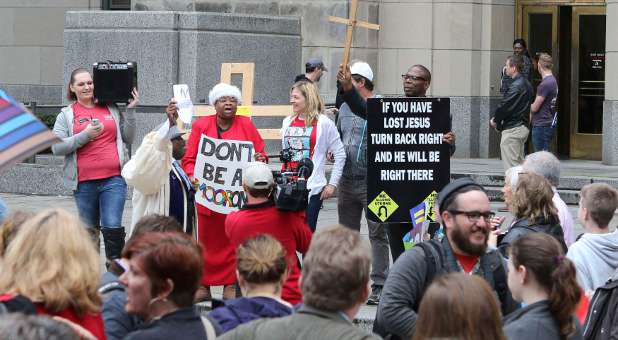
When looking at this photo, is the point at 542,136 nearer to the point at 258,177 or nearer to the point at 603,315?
the point at 258,177

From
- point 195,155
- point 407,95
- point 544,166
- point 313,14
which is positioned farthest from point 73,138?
point 313,14

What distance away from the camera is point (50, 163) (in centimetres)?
1764

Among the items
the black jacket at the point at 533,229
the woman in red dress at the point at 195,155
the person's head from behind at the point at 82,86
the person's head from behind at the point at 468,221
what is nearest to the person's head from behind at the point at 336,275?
the person's head from behind at the point at 468,221

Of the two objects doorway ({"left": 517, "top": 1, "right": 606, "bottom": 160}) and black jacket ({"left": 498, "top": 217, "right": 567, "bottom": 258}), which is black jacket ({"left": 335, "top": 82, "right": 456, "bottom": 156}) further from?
doorway ({"left": 517, "top": 1, "right": 606, "bottom": 160})

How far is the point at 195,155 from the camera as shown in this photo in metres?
10.3

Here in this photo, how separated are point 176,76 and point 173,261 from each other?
1288 cm

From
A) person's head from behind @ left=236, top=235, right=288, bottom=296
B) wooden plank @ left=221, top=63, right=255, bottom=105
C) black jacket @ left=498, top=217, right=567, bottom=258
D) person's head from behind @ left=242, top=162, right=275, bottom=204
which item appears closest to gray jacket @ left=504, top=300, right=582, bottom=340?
person's head from behind @ left=236, top=235, right=288, bottom=296

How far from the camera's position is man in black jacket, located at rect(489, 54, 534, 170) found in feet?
56.0

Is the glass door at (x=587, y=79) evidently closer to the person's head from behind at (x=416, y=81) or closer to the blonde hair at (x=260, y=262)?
the person's head from behind at (x=416, y=81)

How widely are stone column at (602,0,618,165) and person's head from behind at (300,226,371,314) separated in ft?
51.0

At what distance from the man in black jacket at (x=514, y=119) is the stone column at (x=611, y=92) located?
9.64 ft

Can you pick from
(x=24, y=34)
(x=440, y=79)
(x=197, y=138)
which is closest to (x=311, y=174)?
(x=197, y=138)

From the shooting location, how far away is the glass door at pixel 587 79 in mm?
21578

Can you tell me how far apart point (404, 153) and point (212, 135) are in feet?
4.84
